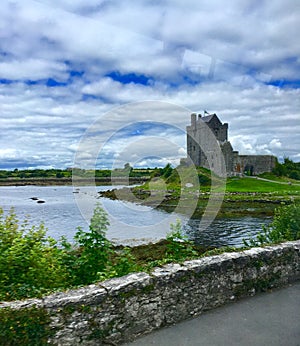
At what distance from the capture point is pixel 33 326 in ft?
13.0

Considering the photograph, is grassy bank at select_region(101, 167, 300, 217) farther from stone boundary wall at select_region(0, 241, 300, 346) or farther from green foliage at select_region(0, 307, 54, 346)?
green foliage at select_region(0, 307, 54, 346)

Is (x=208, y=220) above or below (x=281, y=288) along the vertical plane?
below

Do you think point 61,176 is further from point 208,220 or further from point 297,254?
point 297,254

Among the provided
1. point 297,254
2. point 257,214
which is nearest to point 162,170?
A: point 257,214

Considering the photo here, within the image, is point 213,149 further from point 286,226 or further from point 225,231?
point 286,226

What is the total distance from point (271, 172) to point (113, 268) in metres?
83.0

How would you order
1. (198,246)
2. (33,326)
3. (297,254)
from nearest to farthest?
(33,326), (297,254), (198,246)

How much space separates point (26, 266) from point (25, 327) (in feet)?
5.76

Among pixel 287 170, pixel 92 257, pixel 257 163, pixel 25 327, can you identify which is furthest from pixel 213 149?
pixel 25 327

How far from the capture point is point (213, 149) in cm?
7062

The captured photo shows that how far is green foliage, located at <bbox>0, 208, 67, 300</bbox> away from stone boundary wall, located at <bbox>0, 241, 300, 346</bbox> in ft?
2.30

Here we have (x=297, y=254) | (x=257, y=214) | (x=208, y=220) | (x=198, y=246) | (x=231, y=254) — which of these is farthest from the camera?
(x=257, y=214)

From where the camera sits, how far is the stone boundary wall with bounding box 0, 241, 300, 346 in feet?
13.8

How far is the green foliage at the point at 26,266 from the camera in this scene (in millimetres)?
4953
